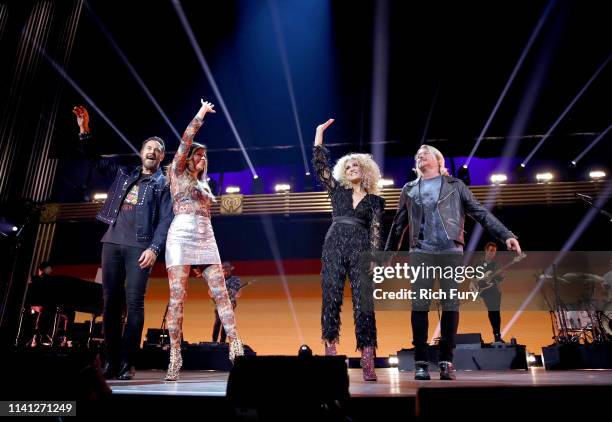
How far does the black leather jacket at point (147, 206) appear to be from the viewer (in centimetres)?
310

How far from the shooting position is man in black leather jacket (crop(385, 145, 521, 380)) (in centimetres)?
294

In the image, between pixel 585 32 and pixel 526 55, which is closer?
pixel 585 32

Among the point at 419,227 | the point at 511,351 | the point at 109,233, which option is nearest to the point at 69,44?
the point at 109,233

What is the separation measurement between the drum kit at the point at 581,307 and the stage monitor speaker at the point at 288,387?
6981 mm

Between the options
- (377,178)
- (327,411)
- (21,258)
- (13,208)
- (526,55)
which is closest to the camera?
(327,411)

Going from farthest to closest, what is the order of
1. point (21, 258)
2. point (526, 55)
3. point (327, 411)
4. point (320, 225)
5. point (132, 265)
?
point (320, 225) → point (526, 55) → point (21, 258) → point (132, 265) → point (327, 411)

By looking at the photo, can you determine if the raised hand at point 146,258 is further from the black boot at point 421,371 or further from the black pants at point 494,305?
the black pants at point 494,305

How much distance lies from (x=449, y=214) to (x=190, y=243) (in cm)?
182

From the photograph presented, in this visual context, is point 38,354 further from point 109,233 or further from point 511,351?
point 511,351

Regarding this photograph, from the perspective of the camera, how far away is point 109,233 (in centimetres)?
308

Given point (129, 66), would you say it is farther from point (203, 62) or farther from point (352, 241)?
point (352, 241)

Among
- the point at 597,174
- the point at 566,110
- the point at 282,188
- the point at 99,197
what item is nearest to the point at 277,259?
the point at 282,188

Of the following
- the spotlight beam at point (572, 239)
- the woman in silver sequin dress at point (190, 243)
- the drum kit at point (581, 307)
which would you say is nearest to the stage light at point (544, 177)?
the spotlight beam at point (572, 239)

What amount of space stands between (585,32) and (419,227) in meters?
5.56
